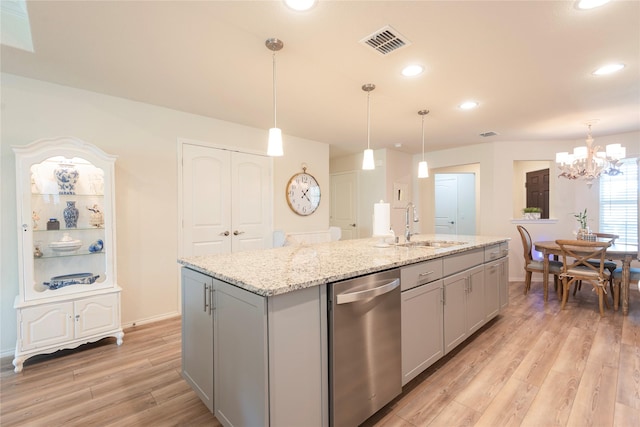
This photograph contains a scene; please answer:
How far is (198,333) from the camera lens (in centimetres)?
180

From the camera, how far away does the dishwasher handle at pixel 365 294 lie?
146 cm

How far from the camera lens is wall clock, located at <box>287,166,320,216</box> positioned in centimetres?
459

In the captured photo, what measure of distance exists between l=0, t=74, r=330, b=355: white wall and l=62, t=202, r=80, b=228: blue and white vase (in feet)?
1.15

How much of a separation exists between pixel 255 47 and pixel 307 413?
2288mm

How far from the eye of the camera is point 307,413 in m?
1.39

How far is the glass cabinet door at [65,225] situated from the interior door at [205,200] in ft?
2.77

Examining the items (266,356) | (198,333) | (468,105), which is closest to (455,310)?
(266,356)

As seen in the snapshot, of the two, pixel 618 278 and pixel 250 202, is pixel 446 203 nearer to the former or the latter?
pixel 618 278

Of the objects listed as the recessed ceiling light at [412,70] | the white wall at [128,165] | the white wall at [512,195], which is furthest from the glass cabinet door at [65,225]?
the white wall at [512,195]

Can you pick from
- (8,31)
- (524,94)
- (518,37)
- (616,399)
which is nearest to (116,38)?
(8,31)

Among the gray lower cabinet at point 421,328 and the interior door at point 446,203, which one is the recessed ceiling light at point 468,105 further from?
the interior door at point 446,203

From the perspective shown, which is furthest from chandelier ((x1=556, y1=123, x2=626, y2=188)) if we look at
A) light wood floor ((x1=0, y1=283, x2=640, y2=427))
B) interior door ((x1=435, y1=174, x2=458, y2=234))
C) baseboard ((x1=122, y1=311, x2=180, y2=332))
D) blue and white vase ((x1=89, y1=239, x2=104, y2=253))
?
blue and white vase ((x1=89, y1=239, x2=104, y2=253))

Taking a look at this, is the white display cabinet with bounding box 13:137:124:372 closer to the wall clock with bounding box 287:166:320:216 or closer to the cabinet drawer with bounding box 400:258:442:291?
the wall clock with bounding box 287:166:320:216

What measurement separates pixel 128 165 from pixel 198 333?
7.31ft
